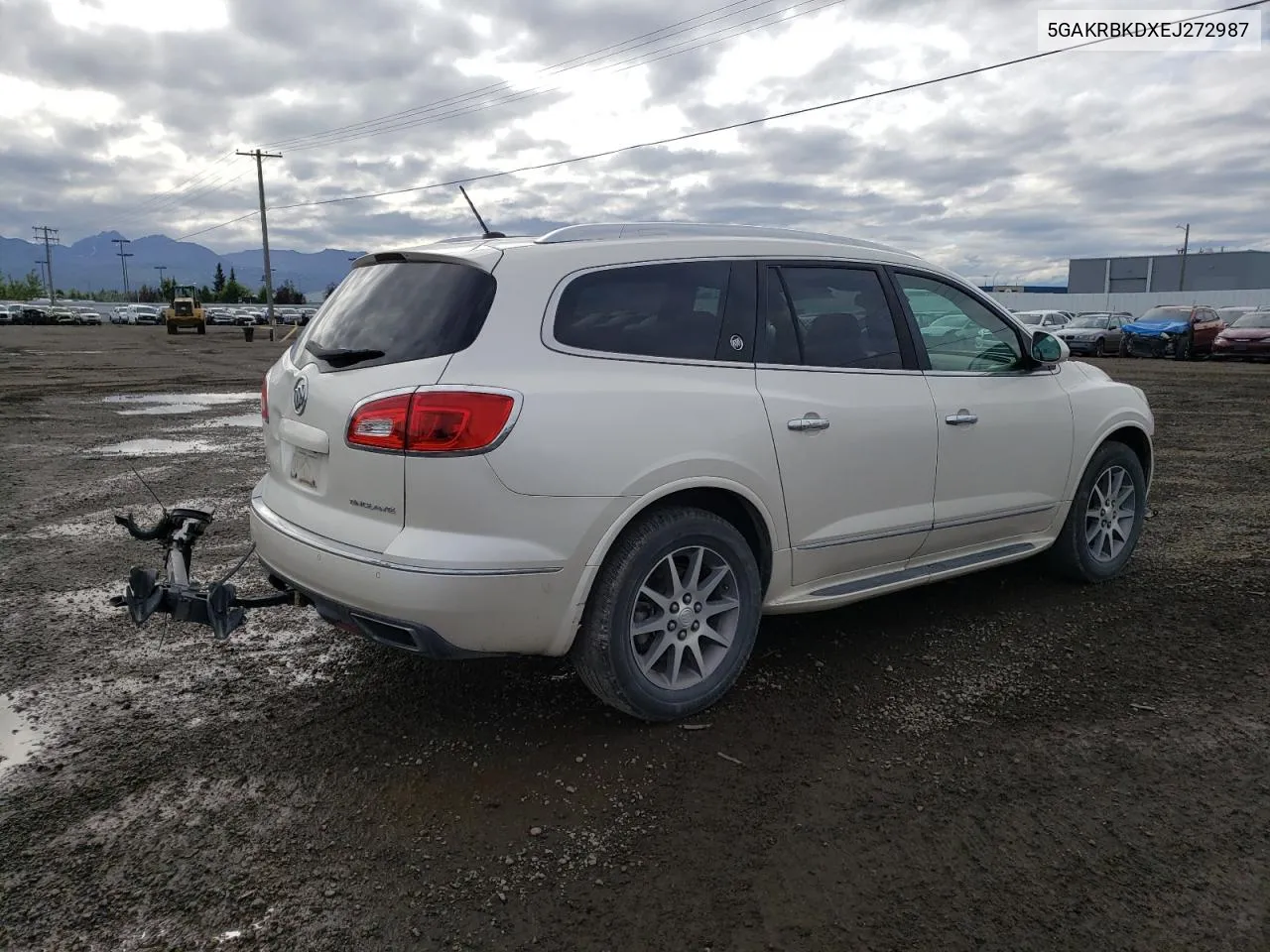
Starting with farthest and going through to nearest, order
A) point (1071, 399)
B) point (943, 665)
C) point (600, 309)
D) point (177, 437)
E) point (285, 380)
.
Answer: point (177, 437) → point (1071, 399) → point (943, 665) → point (285, 380) → point (600, 309)

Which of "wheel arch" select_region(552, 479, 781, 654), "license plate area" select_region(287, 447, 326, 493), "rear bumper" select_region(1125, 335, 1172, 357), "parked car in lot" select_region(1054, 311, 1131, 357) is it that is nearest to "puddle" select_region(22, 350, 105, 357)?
"license plate area" select_region(287, 447, 326, 493)

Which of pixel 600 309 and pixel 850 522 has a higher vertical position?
pixel 600 309

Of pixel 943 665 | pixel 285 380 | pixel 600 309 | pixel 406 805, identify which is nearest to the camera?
pixel 406 805

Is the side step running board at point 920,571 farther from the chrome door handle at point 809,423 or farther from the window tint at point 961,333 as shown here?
the window tint at point 961,333

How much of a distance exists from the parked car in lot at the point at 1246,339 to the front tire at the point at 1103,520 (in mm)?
25131

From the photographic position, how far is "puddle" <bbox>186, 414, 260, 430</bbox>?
11945 millimetres

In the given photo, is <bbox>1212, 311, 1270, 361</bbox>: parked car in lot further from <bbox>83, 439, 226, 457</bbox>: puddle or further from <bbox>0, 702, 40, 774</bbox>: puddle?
<bbox>0, 702, 40, 774</bbox>: puddle

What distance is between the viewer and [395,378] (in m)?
3.18

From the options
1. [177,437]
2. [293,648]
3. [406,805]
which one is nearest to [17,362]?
[177,437]

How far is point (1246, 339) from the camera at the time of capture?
26297 millimetres

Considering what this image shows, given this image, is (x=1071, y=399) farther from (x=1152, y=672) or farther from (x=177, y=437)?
(x=177, y=437)

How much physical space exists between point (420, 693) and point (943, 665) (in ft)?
7.26

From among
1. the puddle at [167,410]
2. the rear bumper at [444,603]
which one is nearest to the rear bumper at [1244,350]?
the puddle at [167,410]

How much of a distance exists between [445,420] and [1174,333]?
30626mm
